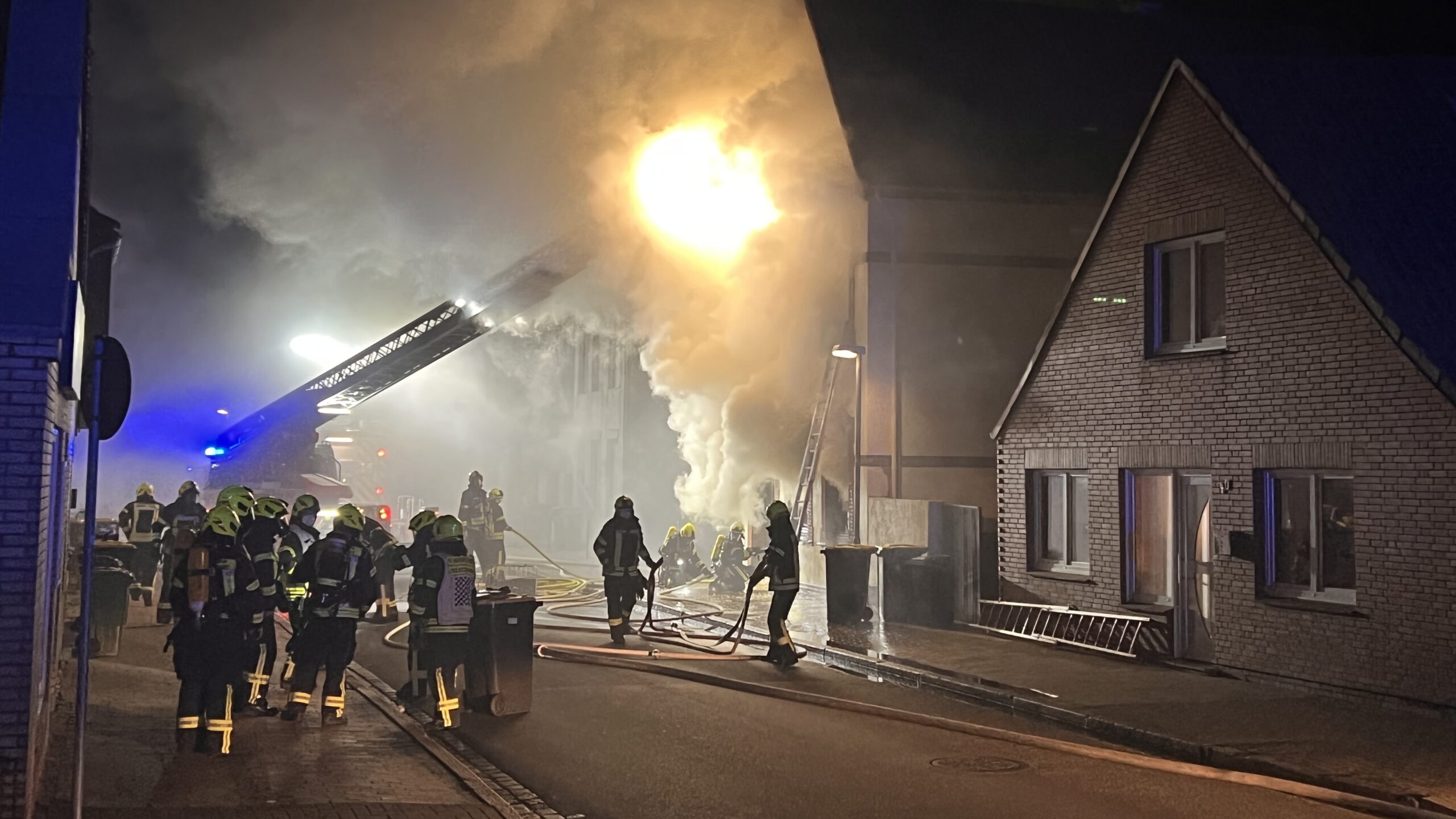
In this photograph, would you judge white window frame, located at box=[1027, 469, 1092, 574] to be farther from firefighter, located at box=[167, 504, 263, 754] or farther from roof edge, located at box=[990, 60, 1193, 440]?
firefighter, located at box=[167, 504, 263, 754]

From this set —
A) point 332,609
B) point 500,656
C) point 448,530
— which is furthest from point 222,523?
point 500,656

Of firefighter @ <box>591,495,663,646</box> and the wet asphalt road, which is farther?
firefighter @ <box>591,495,663,646</box>

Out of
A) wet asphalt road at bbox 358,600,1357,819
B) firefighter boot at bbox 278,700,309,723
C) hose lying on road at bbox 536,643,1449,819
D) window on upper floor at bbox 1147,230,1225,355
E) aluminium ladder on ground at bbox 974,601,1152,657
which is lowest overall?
wet asphalt road at bbox 358,600,1357,819

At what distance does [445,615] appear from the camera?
30.9 ft

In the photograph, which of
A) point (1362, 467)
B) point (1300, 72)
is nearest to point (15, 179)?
point (1362, 467)

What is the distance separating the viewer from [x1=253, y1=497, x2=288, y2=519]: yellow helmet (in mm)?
9755

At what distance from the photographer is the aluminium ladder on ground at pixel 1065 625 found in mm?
13672

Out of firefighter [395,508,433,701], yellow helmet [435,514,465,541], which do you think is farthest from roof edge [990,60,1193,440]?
yellow helmet [435,514,465,541]

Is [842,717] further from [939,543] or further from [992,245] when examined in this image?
[992,245]

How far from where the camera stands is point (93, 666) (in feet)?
38.7

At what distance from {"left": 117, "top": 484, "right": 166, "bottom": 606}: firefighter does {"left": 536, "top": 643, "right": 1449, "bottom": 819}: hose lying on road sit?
23.6 ft

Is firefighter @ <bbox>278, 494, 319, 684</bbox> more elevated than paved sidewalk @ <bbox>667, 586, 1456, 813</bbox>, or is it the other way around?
firefighter @ <bbox>278, 494, 319, 684</bbox>

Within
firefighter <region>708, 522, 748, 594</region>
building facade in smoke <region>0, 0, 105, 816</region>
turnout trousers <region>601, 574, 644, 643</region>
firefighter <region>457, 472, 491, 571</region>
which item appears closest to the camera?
building facade in smoke <region>0, 0, 105, 816</region>

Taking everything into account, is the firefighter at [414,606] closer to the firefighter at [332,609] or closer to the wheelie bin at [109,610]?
the firefighter at [332,609]
